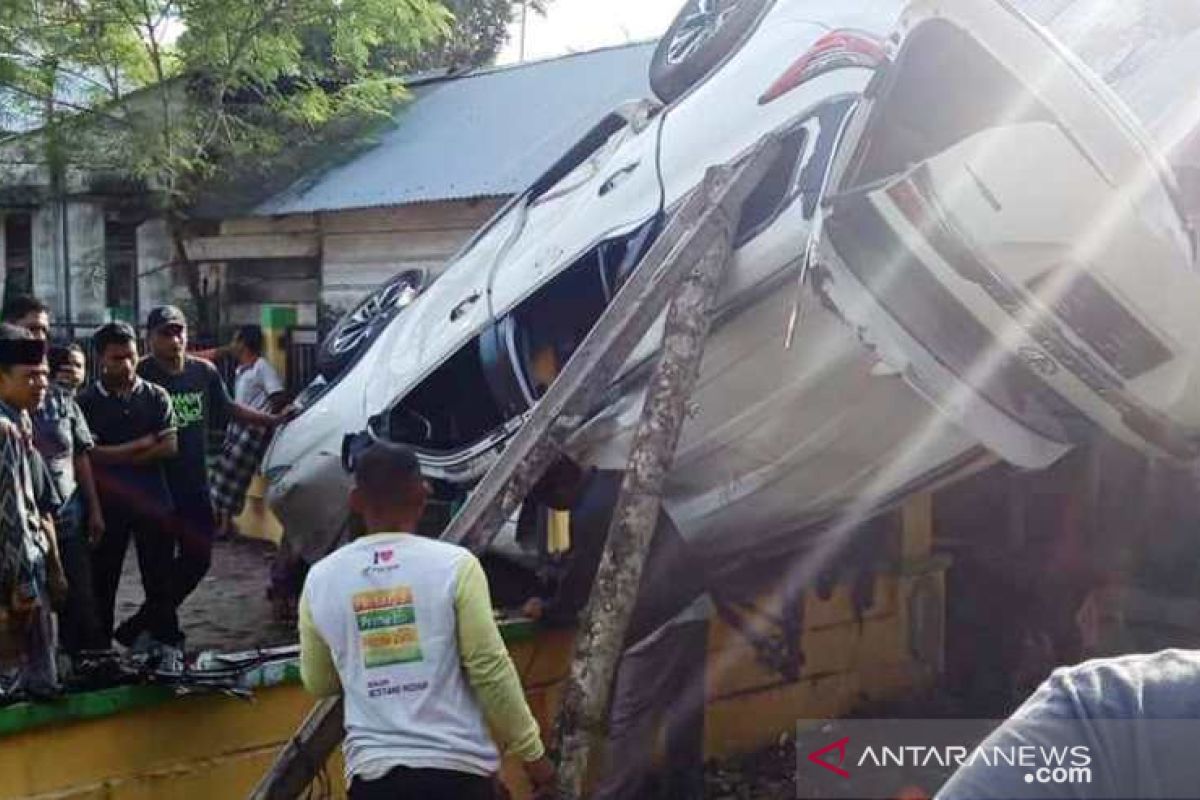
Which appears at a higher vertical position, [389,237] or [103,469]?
[389,237]

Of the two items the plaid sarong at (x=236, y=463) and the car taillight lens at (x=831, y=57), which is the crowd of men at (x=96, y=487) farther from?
the car taillight lens at (x=831, y=57)

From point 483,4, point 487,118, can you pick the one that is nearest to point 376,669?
point 487,118

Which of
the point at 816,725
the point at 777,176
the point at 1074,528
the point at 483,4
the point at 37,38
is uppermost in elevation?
the point at 483,4

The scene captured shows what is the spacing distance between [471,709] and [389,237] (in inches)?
420

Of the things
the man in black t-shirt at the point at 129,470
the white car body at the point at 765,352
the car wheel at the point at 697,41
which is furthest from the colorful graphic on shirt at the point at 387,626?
the car wheel at the point at 697,41

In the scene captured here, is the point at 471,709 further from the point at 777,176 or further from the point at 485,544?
the point at 777,176

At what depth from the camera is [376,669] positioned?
3104 millimetres

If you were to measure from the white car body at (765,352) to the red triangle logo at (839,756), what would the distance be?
796 mm

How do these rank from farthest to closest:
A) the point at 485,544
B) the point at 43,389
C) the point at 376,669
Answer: the point at 43,389, the point at 485,544, the point at 376,669

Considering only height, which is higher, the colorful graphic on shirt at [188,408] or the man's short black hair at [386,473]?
the man's short black hair at [386,473]

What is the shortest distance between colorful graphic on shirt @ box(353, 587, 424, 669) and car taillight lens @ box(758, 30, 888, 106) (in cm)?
235

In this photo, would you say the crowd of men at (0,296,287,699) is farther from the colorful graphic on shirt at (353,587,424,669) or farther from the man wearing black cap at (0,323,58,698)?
the colorful graphic on shirt at (353,587,424,669)

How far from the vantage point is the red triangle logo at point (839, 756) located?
5.09 meters

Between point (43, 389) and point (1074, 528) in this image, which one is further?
point (1074, 528)
